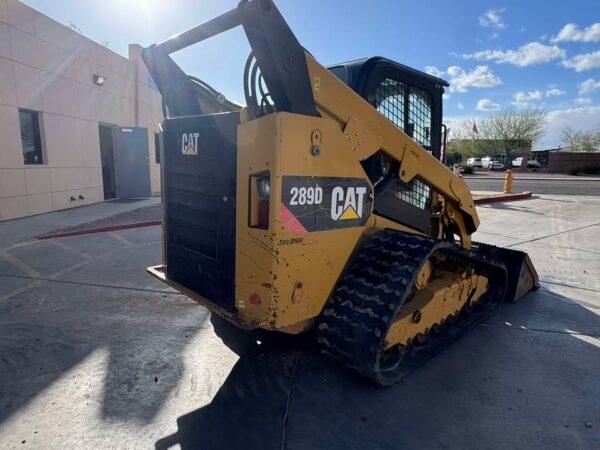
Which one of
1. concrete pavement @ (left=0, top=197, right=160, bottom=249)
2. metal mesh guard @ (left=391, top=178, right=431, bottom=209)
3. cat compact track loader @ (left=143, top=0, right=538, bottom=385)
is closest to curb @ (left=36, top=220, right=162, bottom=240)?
concrete pavement @ (left=0, top=197, right=160, bottom=249)

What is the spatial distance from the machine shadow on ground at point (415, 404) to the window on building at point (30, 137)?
974cm

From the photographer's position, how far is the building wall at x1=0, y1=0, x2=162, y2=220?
9.41 meters

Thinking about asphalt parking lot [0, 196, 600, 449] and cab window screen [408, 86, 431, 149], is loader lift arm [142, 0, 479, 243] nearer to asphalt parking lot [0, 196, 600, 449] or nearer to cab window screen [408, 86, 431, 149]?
cab window screen [408, 86, 431, 149]

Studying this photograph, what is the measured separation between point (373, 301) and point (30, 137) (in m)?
10.9

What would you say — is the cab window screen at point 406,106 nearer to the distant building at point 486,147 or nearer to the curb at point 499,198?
the curb at point 499,198

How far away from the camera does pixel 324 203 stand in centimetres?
Result: 266

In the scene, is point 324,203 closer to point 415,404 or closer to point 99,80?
point 415,404

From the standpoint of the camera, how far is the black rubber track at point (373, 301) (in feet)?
8.71

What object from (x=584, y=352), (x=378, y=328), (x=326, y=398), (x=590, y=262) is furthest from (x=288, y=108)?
(x=590, y=262)

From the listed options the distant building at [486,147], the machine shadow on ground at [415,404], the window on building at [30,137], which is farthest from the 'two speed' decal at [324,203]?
the distant building at [486,147]

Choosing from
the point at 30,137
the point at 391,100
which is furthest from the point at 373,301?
the point at 30,137

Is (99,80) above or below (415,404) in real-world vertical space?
above

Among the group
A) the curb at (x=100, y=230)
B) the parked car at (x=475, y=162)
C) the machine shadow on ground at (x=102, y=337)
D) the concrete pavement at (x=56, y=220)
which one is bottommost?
the concrete pavement at (x=56, y=220)

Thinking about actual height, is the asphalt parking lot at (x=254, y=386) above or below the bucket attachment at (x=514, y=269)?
below
